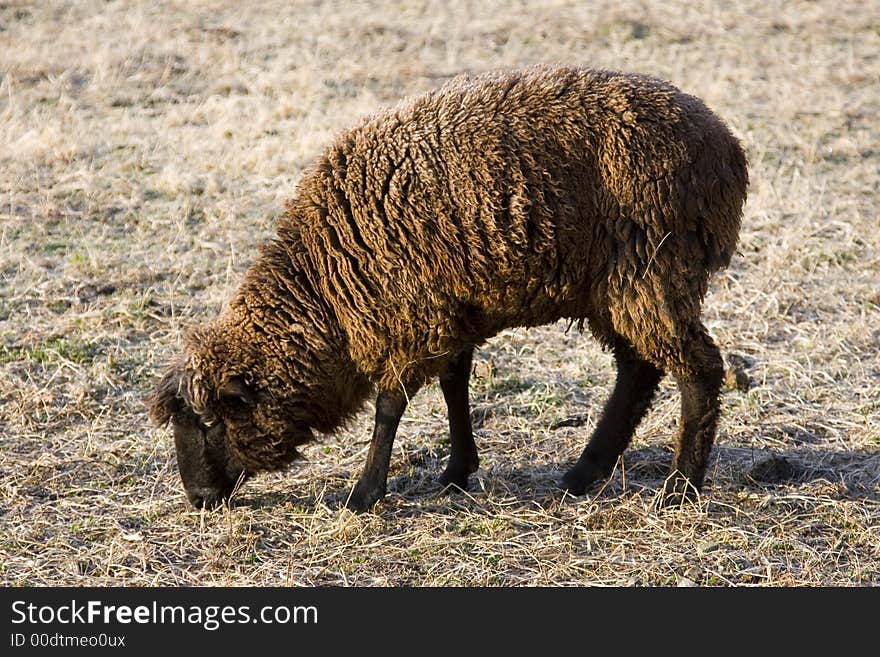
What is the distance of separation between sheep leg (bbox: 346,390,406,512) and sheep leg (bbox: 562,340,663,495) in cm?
105

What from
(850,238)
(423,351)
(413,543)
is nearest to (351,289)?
(423,351)

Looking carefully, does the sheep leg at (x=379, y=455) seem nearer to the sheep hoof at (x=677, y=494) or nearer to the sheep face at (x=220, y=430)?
the sheep face at (x=220, y=430)

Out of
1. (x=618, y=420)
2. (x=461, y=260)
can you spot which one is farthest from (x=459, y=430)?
(x=461, y=260)

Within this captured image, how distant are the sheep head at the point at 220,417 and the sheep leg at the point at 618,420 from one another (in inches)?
60.3

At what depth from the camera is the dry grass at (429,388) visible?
5719 mm

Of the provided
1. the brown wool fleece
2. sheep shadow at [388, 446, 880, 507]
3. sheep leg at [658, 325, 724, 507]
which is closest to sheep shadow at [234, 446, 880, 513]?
sheep shadow at [388, 446, 880, 507]

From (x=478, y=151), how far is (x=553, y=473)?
1984 millimetres

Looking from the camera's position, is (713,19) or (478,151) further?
(713,19)

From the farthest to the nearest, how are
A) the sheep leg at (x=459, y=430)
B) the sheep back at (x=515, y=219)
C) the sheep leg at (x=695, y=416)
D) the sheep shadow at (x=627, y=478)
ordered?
the sheep leg at (x=459, y=430) < the sheep shadow at (x=627, y=478) < the sheep leg at (x=695, y=416) < the sheep back at (x=515, y=219)

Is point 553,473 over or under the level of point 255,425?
under

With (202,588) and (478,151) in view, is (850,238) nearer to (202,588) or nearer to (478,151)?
(478,151)

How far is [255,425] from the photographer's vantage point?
5.95 m

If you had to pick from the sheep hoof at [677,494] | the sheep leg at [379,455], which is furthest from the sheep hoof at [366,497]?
the sheep hoof at [677,494]

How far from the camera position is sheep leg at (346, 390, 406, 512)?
6.02 meters
